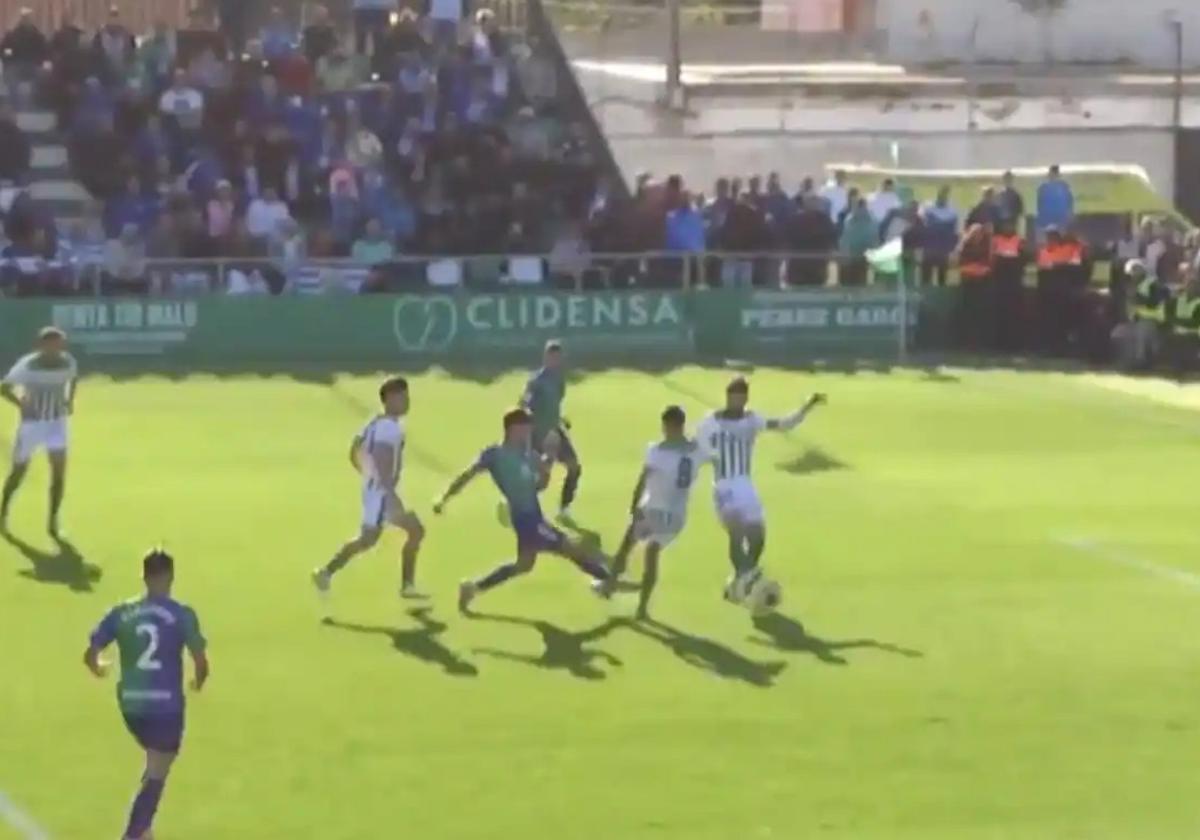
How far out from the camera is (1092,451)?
91.0ft

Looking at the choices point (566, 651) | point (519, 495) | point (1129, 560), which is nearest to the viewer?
point (566, 651)

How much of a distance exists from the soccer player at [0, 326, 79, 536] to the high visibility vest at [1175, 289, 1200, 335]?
1718 centimetres

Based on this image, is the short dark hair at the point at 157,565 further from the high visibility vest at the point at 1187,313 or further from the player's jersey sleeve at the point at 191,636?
the high visibility vest at the point at 1187,313

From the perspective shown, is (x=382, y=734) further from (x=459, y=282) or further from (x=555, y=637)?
(x=459, y=282)

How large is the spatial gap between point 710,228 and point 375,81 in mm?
6052

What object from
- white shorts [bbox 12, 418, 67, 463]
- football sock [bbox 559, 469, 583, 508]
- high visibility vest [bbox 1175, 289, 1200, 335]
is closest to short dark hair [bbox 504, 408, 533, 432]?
football sock [bbox 559, 469, 583, 508]

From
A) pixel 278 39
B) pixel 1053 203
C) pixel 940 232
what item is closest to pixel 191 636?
pixel 940 232

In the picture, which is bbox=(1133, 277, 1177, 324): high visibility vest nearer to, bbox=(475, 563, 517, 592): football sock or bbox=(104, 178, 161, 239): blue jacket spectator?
bbox=(104, 178, 161, 239): blue jacket spectator

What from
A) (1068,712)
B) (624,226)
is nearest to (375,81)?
(624,226)

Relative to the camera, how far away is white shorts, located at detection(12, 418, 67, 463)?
2192 cm

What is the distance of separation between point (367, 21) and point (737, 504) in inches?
981

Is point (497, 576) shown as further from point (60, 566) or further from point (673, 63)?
point (673, 63)

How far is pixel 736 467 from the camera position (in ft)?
62.0

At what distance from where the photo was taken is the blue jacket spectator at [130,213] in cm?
3672
